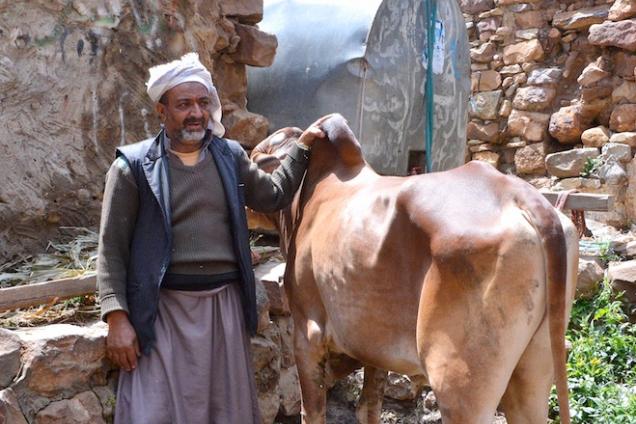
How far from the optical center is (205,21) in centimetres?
436

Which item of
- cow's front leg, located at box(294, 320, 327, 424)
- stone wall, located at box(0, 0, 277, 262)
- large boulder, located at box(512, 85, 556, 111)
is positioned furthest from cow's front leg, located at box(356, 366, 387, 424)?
large boulder, located at box(512, 85, 556, 111)

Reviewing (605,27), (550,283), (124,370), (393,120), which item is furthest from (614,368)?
(605,27)

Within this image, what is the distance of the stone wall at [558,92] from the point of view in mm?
7266

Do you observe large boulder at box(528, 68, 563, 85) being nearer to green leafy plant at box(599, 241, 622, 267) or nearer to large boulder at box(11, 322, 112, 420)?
green leafy plant at box(599, 241, 622, 267)

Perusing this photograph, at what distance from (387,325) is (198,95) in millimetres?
986

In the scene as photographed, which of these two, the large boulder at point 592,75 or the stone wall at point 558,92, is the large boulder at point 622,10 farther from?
the large boulder at point 592,75

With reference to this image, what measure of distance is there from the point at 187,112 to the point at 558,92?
19.7ft

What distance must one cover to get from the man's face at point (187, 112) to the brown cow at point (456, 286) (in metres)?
0.59

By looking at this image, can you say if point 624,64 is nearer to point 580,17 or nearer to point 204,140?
point 580,17

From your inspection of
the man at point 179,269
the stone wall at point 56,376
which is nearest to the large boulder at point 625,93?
the man at point 179,269

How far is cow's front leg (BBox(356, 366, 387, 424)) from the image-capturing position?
3.35 metres

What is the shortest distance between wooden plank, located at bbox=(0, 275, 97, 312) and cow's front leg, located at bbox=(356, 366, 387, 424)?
1.16 meters

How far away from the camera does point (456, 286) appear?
2320 mm

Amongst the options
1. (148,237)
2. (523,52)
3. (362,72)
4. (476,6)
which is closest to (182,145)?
(148,237)
